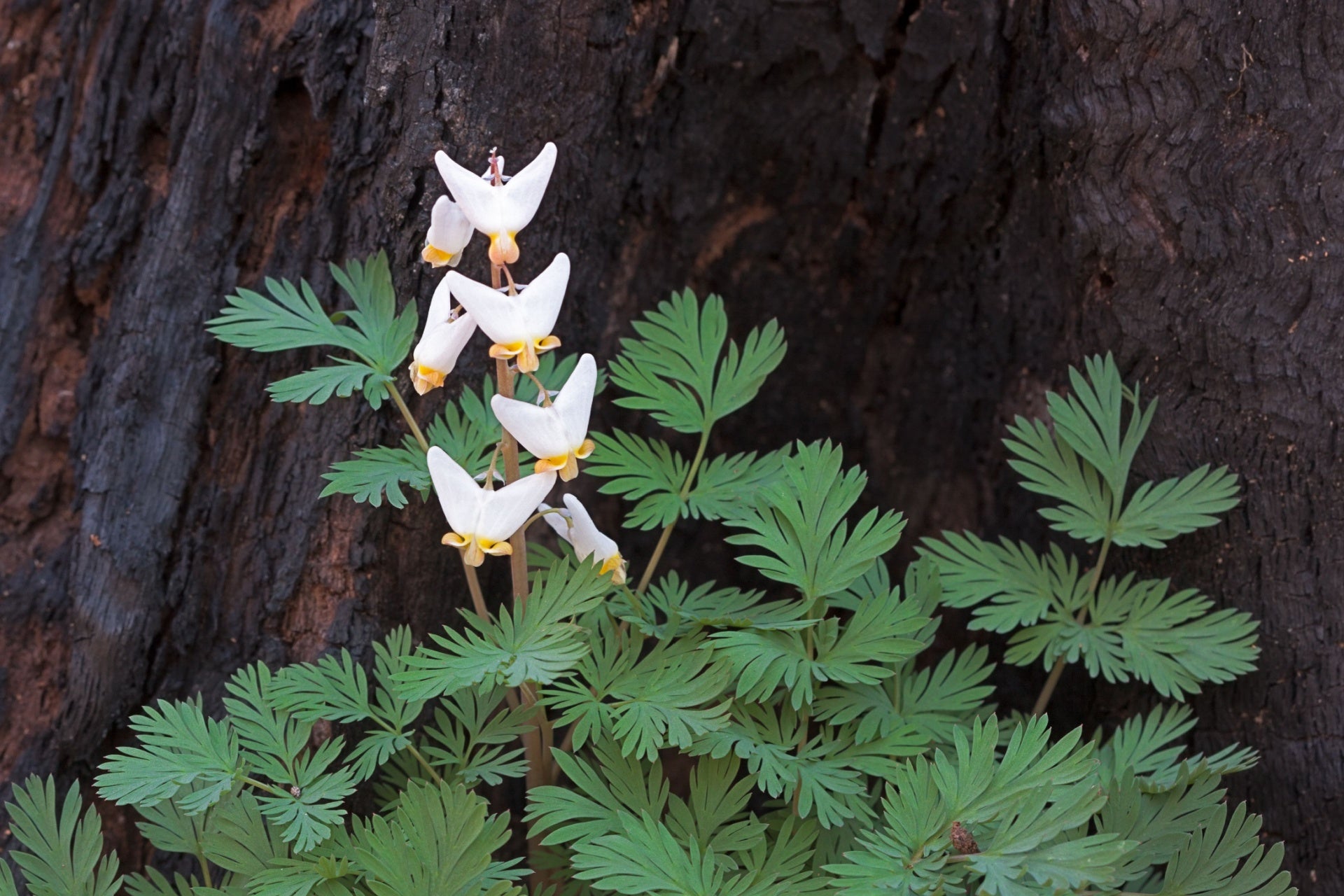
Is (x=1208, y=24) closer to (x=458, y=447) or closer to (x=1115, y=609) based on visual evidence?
(x=1115, y=609)

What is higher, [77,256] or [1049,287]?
[1049,287]

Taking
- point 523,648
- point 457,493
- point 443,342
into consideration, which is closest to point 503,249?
point 443,342

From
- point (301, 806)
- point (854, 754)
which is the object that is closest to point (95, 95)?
point (301, 806)

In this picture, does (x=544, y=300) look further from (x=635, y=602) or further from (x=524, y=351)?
(x=635, y=602)

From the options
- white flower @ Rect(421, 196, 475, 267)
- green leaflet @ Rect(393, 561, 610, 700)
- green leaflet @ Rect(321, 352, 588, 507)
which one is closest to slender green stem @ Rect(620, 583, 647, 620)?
green leaflet @ Rect(393, 561, 610, 700)

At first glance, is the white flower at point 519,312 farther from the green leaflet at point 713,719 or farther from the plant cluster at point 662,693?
the green leaflet at point 713,719

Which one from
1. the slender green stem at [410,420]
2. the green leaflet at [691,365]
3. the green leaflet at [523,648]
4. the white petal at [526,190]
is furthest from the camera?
the green leaflet at [691,365]

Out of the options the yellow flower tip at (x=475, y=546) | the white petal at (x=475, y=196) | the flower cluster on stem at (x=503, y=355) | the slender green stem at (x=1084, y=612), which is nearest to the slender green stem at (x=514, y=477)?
the flower cluster on stem at (x=503, y=355)
